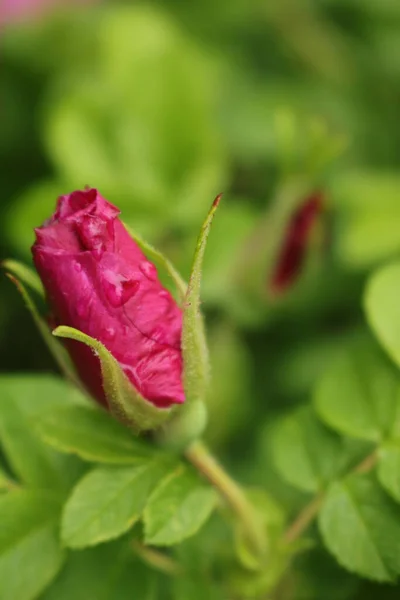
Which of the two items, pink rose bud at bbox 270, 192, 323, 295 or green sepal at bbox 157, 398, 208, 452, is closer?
green sepal at bbox 157, 398, 208, 452

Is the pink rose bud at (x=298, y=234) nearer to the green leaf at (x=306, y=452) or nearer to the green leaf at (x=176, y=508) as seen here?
the green leaf at (x=306, y=452)

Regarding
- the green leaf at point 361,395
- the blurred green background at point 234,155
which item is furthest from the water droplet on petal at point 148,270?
the blurred green background at point 234,155

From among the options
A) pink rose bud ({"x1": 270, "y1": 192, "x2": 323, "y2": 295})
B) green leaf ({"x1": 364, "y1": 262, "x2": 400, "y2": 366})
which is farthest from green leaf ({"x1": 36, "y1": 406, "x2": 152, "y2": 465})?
pink rose bud ({"x1": 270, "y1": 192, "x2": 323, "y2": 295})

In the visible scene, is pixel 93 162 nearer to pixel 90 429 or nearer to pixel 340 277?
pixel 340 277

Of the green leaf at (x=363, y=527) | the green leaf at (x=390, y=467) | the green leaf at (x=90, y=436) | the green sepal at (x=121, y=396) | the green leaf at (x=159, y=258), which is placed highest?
the green leaf at (x=159, y=258)

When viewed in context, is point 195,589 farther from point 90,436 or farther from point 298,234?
point 298,234

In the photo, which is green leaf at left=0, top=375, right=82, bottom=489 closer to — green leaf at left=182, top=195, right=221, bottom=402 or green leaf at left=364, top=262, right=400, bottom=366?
green leaf at left=182, top=195, right=221, bottom=402

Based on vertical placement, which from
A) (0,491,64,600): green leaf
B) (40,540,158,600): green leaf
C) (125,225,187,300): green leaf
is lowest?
(40,540,158,600): green leaf
